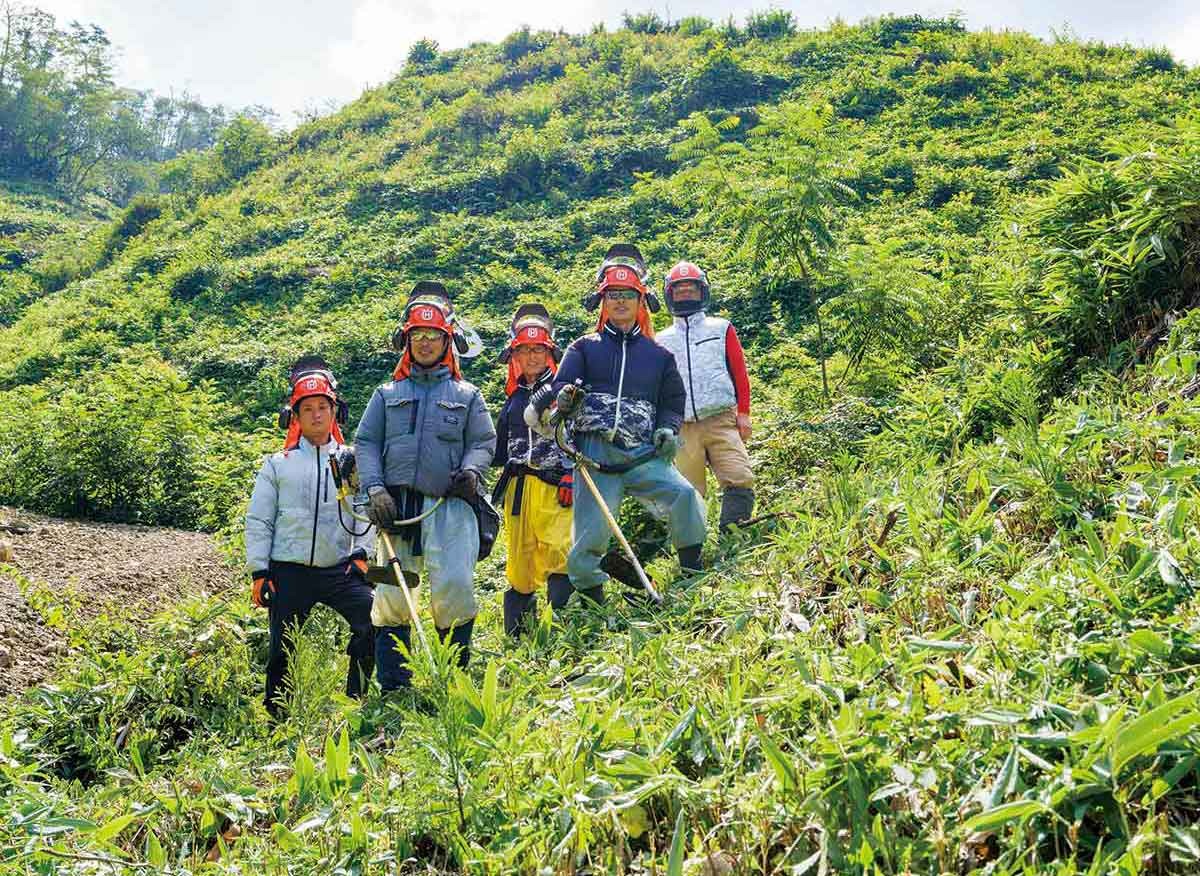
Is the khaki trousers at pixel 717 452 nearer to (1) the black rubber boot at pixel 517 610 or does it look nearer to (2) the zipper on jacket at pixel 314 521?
(1) the black rubber boot at pixel 517 610

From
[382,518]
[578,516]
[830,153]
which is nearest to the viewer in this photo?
[382,518]

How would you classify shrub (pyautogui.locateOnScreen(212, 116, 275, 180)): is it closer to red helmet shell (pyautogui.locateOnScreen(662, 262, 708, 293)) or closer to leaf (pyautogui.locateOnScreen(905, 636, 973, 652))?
red helmet shell (pyautogui.locateOnScreen(662, 262, 708, 293))

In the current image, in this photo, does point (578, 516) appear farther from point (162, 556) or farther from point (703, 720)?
point (162, 556)

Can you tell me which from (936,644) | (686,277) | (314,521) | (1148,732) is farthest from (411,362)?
(1148,732)

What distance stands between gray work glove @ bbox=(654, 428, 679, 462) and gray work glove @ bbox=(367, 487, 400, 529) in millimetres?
1380

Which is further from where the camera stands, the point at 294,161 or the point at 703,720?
the point at 294,161

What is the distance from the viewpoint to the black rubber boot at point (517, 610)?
5398 mm

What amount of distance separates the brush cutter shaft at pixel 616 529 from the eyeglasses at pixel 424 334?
976 mm

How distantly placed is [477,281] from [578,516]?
484 inches

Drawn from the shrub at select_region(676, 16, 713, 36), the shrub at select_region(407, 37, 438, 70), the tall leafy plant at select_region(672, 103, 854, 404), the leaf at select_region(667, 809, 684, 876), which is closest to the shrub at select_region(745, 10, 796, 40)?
the shrub at select_region(676, 16, 713, 36)

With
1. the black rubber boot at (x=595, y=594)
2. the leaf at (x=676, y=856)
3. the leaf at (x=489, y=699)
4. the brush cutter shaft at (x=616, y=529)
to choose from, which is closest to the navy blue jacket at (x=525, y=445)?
the brush cutter shaft at (x=616, y=529)

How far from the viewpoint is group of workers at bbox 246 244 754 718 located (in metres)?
4.79

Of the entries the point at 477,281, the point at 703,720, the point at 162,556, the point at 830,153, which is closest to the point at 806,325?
the point at 830,153

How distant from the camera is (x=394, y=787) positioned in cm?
292
